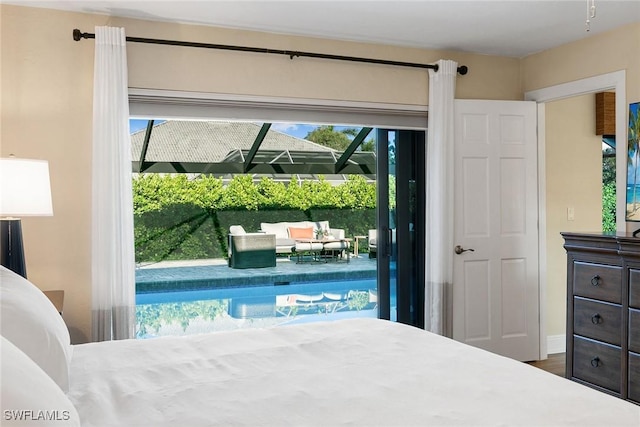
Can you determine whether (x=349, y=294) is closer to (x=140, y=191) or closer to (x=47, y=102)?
(x=140, y=191)

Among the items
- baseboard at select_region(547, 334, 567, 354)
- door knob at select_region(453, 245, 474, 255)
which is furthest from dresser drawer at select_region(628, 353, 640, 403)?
baseboard at select_region(547, 334, 567, 354)

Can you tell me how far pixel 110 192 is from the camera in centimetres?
369

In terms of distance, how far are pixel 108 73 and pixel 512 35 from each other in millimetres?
2897

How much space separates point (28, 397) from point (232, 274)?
28.7ft

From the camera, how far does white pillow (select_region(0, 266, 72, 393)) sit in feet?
5.49

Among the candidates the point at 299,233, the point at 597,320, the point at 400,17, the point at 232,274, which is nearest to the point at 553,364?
the point at 597,320

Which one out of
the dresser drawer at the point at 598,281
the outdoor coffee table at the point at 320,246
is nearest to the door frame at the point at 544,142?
the dresser drawer at the point at 598,281

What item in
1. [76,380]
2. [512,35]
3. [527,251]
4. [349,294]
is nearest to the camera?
[76,380]

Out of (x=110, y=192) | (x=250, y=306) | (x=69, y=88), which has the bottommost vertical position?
(x=250, y=306)

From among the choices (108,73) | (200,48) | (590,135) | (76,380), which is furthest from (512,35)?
(76,380)

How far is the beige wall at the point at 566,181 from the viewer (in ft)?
17.1

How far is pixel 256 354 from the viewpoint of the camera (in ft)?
7.14

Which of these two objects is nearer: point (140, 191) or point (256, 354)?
point (256, 354)

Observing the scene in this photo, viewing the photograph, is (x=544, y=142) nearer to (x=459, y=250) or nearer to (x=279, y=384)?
(x=459, y=250)
